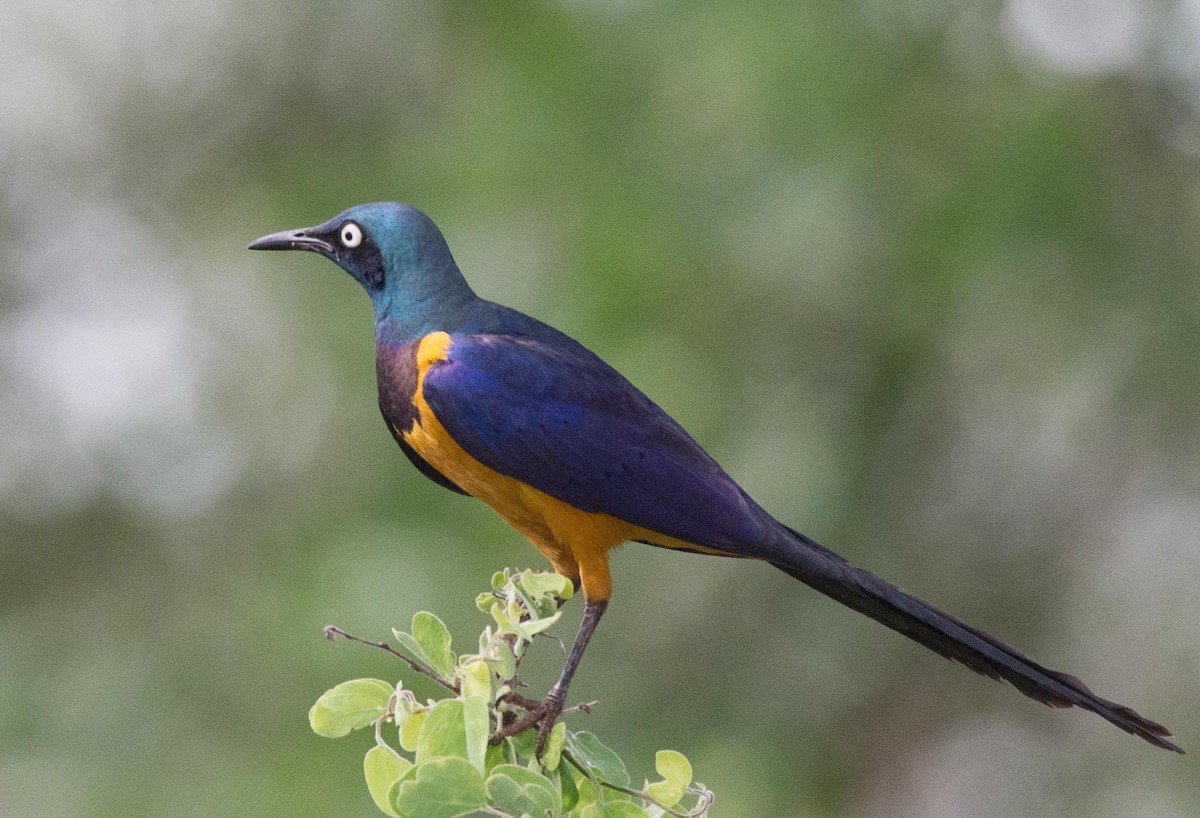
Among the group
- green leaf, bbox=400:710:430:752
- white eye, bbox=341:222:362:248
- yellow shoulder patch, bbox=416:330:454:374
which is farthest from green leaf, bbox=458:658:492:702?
white eye, bbox=341:222:362:248

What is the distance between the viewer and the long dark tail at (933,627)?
3.32 m

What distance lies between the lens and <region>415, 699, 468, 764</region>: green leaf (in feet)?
8.13

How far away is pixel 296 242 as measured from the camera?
3.92 metres

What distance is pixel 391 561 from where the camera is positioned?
6871 millimetres

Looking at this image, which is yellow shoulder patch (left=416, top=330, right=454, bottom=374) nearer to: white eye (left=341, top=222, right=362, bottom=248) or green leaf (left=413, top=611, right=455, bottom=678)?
white eye (left=341, top=222, right=362, bottom=248)

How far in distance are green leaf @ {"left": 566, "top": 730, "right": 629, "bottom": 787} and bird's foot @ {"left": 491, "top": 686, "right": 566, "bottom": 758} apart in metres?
0.06

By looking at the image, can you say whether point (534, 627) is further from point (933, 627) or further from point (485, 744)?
point (933, 627)

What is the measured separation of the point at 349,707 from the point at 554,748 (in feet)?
1.33

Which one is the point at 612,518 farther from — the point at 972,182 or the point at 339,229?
the point at 972,182

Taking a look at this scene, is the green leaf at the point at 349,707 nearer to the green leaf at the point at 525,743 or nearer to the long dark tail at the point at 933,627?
the green leaf at the point at 525,743

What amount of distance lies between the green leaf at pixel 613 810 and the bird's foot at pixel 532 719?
187mm

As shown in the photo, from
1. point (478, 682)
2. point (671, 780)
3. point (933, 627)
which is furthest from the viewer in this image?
point (933, 627)

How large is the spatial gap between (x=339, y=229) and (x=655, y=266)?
Result: 3181mm

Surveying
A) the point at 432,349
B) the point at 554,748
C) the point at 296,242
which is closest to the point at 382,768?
the point at 554,748
